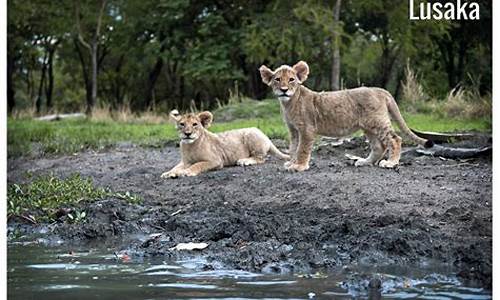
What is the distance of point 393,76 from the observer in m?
29.2

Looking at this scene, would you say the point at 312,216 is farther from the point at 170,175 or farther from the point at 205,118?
the point at 205,118

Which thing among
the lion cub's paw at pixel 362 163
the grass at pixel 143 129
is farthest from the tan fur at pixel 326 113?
the grass at pixel 143 129

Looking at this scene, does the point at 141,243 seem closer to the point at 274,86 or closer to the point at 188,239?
the point at 188,239

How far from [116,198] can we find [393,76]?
21397 millimetres

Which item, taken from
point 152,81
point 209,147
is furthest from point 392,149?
point 152,81

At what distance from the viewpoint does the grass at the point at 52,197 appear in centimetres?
823

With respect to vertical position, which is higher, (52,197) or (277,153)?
(277,153)

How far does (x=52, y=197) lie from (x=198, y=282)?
12.2ft

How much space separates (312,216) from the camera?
7.23 metres

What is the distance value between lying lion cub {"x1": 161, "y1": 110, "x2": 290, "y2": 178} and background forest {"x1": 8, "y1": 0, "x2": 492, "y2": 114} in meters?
7.70

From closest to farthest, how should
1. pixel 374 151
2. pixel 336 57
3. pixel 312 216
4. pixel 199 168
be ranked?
pixel 312 216 → pixel 374 151 → pixel 199 168 → pixel 336 57

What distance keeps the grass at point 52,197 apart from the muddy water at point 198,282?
6.05 ft

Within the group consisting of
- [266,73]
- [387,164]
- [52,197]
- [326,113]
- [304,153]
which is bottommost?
[52,197]

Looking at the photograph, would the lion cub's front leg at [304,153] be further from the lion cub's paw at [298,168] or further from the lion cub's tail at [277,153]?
the lion cub's tail at [277,153]
